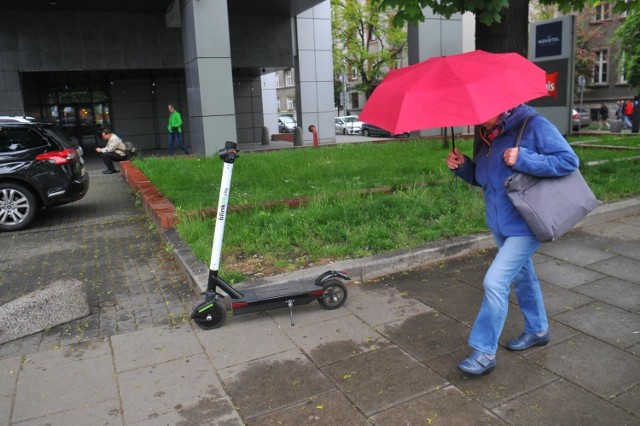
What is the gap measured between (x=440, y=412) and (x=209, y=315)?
1989 mm

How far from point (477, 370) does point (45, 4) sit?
19.5 meters

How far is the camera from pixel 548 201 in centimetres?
314

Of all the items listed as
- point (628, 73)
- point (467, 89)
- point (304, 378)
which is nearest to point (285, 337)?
point (304, 378)

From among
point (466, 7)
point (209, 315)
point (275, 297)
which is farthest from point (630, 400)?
point (466, 7)

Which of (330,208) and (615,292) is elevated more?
(330,208)

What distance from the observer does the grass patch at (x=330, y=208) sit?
5.74 m

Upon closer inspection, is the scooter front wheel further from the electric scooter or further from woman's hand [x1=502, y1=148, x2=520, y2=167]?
woman's hand [x1=502, y1=148, x2=520, y2=167]

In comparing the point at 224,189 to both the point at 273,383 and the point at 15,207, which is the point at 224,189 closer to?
the point at 273,383

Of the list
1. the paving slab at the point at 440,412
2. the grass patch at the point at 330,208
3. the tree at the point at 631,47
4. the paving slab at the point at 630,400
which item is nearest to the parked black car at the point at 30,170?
the grass patch at the point at 330,208

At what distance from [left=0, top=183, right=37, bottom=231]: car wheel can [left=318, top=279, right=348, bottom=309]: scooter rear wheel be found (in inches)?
237

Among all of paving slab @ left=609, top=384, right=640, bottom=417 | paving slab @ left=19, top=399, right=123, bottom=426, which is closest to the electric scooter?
paving slab @ left=19, top=399, right=123, bottom=426

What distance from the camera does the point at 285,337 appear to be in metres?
4.16

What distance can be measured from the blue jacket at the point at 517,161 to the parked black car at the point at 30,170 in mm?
7270

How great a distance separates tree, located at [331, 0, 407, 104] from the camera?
40.5 metres
